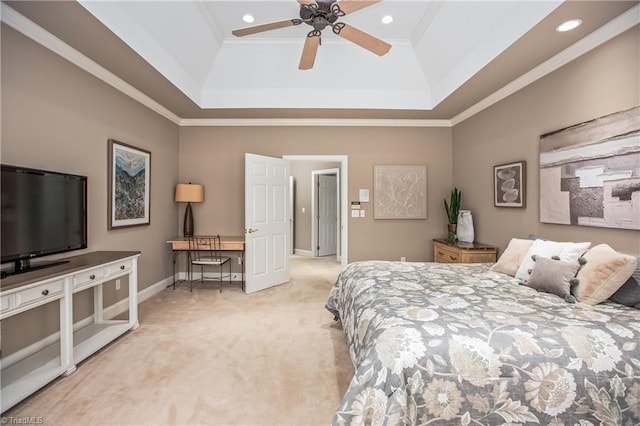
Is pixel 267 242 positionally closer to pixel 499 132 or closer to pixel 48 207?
pixel 48 207

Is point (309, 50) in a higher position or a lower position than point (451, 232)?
higher

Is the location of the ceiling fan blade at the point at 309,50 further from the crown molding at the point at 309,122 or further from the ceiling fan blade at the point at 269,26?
the crown molding at the point at 309,122

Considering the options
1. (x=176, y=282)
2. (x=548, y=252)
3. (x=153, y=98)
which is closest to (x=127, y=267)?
(x=176, y=282)

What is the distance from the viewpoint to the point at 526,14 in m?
2.35

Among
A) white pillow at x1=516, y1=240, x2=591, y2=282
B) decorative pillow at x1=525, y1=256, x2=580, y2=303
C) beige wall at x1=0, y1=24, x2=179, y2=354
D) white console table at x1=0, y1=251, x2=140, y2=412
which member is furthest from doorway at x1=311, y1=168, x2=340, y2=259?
decorative pillow at x1=525, y1=256, x2=580, y2=303

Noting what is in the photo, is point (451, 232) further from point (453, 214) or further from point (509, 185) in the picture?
point (509, 185)

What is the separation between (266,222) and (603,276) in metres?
3.62

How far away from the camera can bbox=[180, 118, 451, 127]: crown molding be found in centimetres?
465

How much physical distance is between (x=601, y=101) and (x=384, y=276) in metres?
2.21

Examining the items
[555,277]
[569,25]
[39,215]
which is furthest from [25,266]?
[569,25]

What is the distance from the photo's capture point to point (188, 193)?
4355 millimetres

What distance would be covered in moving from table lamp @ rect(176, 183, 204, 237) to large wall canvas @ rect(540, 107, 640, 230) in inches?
168

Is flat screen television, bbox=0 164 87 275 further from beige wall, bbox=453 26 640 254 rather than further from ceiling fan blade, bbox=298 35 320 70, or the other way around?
beige wall, bbox=453 26 640 254

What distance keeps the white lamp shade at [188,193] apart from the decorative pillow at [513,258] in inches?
153
